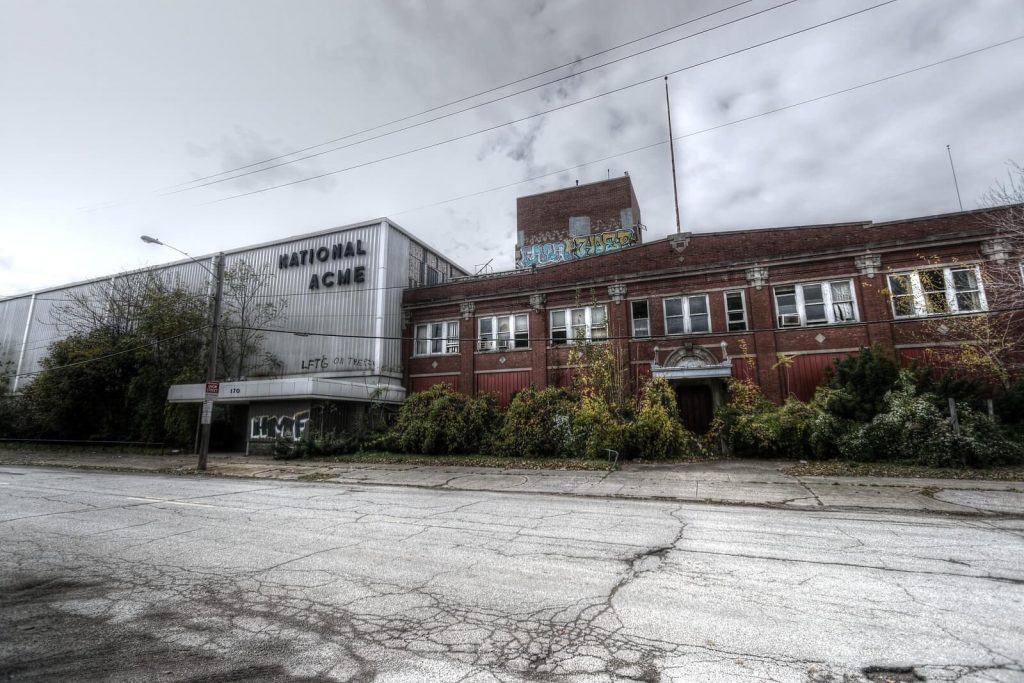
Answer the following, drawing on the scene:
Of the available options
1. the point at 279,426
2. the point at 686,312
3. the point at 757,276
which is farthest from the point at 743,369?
the point at 279,426

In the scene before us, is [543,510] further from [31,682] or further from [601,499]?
[31,682]

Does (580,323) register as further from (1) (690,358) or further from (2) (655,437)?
(2) (655,437)

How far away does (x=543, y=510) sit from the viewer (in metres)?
9.55

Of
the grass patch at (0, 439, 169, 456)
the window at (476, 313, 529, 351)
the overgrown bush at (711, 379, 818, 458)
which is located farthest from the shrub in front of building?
the grass patch at (0, 439, 169, 456)

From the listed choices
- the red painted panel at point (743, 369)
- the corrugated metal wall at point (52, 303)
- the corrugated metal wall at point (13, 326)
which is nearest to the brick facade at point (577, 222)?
the red painted panel at point (743, 369)

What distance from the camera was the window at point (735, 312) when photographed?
22.6 meters

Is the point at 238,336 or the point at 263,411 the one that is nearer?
the point at 263,411

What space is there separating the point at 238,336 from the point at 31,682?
31.2 metres

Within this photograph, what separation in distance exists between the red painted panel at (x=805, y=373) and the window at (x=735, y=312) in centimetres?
262

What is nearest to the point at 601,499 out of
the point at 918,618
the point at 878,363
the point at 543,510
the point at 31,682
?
the point at 543,510

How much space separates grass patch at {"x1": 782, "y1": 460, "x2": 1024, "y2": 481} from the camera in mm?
13016

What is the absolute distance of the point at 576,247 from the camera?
3547 cm

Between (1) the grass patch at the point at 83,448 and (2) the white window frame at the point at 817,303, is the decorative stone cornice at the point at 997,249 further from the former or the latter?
(1) the grass patch at the point at 83,448

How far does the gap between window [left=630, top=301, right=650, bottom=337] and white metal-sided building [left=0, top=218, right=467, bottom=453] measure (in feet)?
40.3
